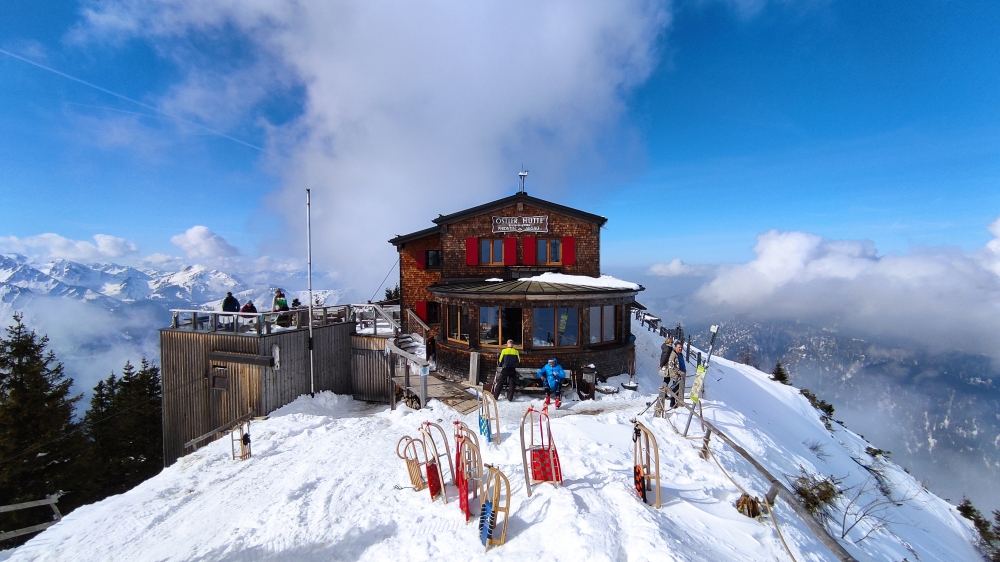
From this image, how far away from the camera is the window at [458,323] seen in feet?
50.5

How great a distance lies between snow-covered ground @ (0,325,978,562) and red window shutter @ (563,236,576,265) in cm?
683

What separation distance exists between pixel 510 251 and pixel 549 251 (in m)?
1.82

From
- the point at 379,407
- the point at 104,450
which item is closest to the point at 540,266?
the point at 379,407

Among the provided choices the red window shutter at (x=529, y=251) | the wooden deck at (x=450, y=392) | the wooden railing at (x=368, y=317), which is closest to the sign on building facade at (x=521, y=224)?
the red window shutter at (x=529, y=251)

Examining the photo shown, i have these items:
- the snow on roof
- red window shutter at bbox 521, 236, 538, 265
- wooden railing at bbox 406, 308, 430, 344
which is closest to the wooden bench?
the snow on roof

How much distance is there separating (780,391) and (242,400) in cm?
2642

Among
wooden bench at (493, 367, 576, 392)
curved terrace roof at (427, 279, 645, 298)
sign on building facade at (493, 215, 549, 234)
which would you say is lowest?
wooden bench at (493, 367, 576, 392)

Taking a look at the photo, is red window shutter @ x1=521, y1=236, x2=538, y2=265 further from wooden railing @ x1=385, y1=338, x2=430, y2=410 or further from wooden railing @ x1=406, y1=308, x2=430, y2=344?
wooden railing @ x1=385, y1=338, x2=430, y2=410

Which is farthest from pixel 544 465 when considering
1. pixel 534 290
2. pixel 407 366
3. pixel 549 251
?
pixel 549 251

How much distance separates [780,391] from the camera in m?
21.9

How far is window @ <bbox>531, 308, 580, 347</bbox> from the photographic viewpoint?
46.7 ft

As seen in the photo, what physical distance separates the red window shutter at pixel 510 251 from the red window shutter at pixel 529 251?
42 centimetres

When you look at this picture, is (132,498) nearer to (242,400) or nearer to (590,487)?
(242,400)

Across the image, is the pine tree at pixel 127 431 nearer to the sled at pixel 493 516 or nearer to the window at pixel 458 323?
the window at pixel 458 323
